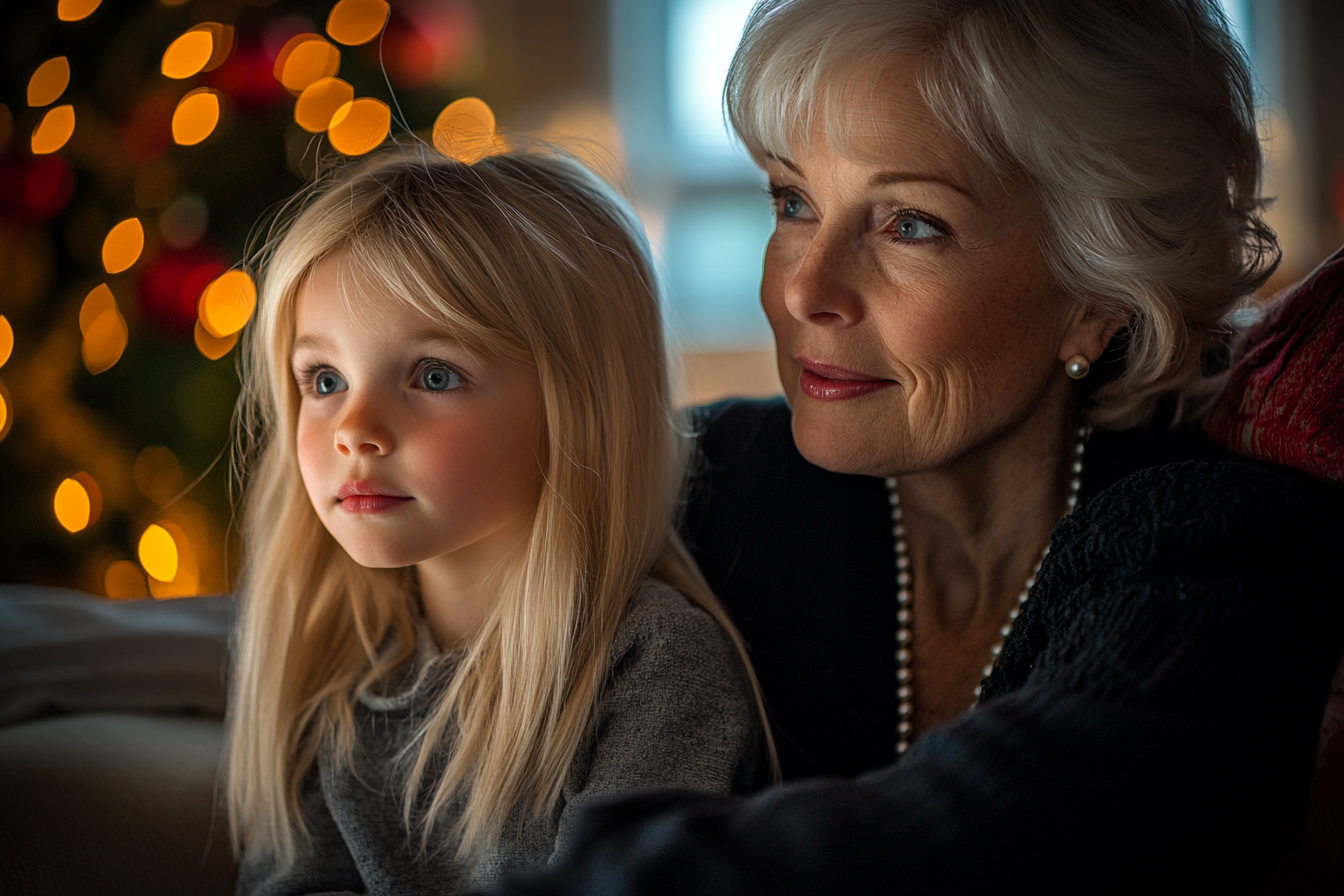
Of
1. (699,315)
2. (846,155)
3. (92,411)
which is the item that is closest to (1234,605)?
(846,155)

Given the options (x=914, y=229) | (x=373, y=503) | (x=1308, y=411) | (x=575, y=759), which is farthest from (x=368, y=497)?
(x=1308, y=411)

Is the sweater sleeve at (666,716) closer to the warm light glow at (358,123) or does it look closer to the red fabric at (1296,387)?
the red fabric at (1296,387)

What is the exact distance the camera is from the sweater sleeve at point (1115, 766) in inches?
23.1

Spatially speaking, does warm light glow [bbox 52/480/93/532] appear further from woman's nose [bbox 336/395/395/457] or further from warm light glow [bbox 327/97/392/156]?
woman's nose [bbox 336/395/395/457]

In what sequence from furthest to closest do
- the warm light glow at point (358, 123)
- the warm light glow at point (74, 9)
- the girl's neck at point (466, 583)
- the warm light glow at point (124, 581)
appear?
the warm light glow at point (124, 581) < the warm light glow at point (74, 9) < the warm light glow at point (358, 123) < the girl's neck at point (466, 583)

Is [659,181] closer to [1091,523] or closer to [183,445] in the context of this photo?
[183,445]

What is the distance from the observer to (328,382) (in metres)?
1.02

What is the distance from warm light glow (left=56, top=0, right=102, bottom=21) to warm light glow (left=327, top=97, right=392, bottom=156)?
0.43m

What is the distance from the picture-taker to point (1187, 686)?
0.66 m

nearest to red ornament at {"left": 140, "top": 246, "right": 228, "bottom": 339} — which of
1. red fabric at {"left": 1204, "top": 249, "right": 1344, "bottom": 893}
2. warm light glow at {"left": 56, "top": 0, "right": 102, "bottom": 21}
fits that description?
warm light glow at {"left": 56, "top": 0, "right": 102, "bottom": 21}

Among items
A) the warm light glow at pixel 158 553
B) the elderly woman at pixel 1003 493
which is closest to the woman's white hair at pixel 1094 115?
the elderly woman at pixel 1003 493

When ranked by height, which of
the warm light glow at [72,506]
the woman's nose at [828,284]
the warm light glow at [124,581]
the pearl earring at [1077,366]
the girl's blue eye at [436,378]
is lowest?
the warm light glow at [124,581]

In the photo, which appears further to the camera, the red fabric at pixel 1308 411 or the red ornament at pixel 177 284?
the red ornament at pixel 177 284

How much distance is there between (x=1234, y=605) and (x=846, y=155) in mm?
511
